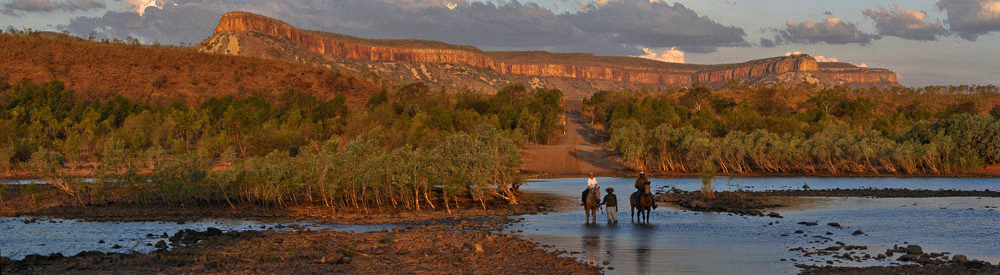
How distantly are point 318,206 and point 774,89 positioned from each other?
396 feet

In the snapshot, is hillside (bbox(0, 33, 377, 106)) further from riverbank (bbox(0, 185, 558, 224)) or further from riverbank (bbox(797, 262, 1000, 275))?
riverbank (bbox(797, 262, 1000, 275))

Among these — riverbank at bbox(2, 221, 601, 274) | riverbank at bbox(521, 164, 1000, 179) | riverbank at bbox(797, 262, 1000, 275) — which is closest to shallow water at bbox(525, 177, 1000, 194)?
riverbank at bbox(521, 164, 1000, 179)

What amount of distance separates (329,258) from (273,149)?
171ft

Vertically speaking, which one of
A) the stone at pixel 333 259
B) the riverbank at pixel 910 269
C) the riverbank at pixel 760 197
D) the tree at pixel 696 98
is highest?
the tree at pixel 696 98

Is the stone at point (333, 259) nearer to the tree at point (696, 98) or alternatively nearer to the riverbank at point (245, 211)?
the riverbank at point (245, 211)

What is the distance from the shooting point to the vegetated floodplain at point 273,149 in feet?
112

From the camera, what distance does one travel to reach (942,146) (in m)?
62.8

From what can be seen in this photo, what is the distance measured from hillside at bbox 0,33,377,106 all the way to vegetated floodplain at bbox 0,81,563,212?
1407cm

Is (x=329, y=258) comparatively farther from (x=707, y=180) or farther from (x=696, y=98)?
(x=696, y=98)

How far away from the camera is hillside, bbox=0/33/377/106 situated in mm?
107062

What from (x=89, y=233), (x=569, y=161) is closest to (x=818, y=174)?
(x=569, y=161)

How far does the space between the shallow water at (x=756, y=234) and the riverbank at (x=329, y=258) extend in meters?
1.68

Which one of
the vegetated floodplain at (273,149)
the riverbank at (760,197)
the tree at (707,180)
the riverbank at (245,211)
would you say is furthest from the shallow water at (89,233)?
the tree at (707,180)

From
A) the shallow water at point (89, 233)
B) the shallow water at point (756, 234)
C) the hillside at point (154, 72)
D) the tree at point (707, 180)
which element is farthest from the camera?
the hillside at point (154, 72)
